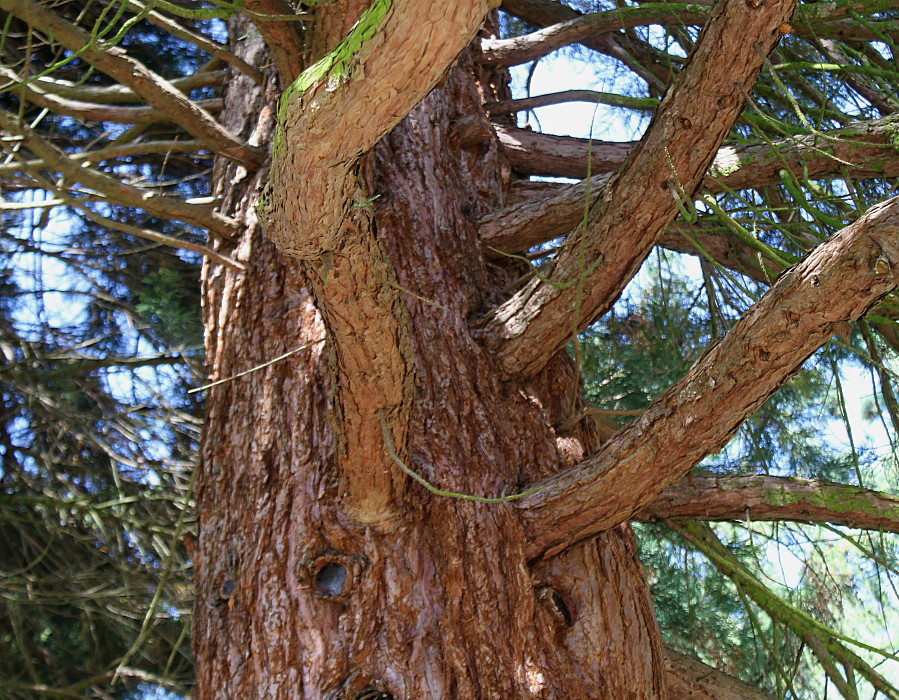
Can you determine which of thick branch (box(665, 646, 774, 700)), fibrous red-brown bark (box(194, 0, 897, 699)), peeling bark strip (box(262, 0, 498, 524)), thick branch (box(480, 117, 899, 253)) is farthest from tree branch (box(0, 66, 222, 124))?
thick branch (box(665, 646, 774, 700))

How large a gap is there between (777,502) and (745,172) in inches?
29.8

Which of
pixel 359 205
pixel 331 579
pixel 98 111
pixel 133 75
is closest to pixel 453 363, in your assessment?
pixel 331 579

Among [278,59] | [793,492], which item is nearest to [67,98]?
[278,59]

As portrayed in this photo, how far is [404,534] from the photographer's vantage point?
168cm

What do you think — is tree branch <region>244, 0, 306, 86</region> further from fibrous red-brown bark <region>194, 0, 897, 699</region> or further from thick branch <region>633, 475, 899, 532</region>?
thick branch <region>633, 475, 899, 532</region>

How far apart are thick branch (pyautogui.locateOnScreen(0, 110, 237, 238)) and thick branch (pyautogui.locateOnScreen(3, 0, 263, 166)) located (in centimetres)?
18

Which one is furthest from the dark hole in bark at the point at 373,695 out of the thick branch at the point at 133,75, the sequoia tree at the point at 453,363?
the thick branch at the point at 133,75

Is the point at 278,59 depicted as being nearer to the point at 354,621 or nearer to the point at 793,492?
the point at 354,621

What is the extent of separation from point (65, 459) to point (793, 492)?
2.96 m

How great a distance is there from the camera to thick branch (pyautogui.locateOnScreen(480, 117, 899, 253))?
1.81 metres

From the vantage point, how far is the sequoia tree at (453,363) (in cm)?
126

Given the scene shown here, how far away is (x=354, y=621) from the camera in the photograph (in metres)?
1.61

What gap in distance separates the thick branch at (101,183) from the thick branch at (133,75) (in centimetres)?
18

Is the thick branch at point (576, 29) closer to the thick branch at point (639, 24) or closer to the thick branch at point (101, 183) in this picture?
the thick branch at point (639, 24)
